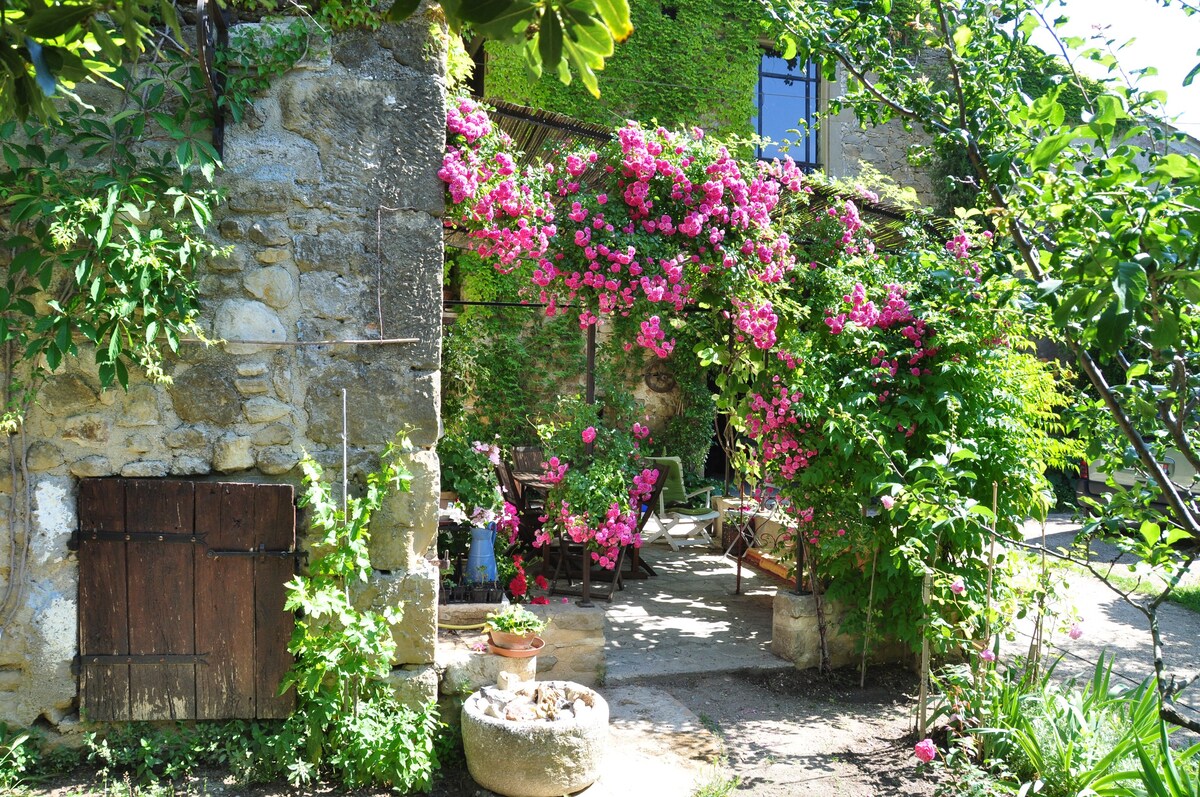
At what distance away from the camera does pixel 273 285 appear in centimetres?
330

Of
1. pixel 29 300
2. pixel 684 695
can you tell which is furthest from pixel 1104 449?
pixel 29 300

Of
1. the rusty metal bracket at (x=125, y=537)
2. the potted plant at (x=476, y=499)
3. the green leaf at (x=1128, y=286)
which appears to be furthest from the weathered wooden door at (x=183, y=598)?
the green leaf at (x=1128, y=286)

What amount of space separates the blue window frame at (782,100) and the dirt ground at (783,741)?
6911mm

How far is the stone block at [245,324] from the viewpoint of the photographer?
3.26m

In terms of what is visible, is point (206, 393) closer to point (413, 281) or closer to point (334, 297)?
point (334, 297)

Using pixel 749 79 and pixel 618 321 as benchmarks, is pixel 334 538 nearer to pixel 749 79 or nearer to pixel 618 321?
pixel 618 321

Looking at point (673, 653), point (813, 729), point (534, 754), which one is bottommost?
point (813, 729)

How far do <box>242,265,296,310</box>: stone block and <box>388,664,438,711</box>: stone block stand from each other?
57.7 inches

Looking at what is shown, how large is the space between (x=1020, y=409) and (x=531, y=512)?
3135mm

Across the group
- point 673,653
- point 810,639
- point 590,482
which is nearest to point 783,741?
point 810,639

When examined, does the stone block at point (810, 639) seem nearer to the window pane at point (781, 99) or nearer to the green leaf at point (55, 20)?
the green leaf at point (55, 20)

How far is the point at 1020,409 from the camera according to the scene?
450 centimetres

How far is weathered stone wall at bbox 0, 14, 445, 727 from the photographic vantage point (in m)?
3.19

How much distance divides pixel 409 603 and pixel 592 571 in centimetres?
282
